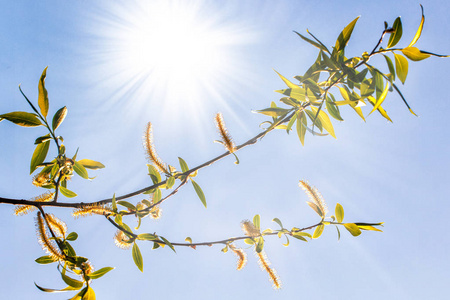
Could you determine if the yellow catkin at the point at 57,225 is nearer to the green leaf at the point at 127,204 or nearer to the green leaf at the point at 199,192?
the green leaf at the point at 127,204

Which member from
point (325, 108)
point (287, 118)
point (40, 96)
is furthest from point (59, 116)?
point (325, 108)

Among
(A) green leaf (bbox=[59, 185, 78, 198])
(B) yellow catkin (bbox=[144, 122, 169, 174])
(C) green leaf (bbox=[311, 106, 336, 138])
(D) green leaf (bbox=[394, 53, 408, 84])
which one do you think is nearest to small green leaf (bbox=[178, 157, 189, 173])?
(B) yellow catkin (bbox=[144, 122, 169, 174])

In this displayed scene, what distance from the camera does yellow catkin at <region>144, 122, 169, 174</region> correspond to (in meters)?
A: 1.25

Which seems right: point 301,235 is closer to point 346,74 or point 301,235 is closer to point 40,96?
point 346,74

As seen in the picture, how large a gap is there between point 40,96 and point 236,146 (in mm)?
756

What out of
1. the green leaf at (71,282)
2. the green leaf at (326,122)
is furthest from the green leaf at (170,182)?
the green leaf at (326,122)

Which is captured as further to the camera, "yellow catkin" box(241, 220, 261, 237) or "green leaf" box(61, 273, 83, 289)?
"yellow catkin" box(241, 220, 261, 237)

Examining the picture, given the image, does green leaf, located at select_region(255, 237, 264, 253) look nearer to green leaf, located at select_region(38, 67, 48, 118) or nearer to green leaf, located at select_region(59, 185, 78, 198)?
green leaf, located at select_region(59, 185, 78, 198)

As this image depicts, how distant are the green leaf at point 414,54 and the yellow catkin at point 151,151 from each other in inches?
38.6

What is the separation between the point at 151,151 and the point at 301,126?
24.5 inches

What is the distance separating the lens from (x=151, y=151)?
4.16 feet

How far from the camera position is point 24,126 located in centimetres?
119

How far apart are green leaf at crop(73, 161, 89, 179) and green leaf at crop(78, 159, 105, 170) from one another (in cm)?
7

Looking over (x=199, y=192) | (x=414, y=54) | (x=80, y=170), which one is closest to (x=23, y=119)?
(x=80, y=170)
